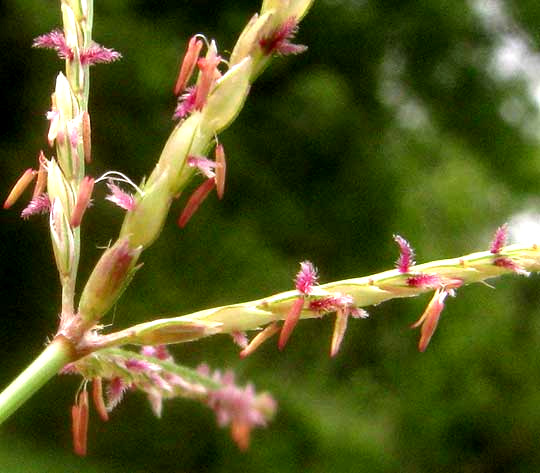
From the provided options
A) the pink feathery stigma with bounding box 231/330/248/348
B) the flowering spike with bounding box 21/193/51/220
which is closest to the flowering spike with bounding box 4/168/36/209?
the flowering spike with bounding box 21/193/51/220

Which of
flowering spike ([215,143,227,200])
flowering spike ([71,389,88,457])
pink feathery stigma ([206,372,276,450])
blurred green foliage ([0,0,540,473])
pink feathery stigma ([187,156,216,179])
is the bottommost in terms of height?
blurred green foliage ([0,0,540,473])

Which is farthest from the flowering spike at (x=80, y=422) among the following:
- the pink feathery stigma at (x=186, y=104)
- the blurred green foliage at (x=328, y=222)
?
the blurred green foliage at (x=328, y=222)

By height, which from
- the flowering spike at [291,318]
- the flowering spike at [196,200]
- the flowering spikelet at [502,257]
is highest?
the flowering spike at [196,200]

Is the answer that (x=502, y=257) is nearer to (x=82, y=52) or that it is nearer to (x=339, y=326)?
(x=339, y=326)

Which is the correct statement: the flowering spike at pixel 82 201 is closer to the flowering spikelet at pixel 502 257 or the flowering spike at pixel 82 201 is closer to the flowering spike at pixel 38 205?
the flowering spike at pixel 38 205

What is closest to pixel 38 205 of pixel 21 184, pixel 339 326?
pixel 21 184

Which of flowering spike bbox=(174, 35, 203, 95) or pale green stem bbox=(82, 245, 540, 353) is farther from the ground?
flowering spike bbox=(174, 35, 203, 95)

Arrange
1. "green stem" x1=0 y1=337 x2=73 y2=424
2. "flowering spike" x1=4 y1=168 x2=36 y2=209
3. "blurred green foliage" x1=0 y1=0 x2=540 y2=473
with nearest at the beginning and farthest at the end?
"green stem" x1=0 y1=337 x2=73 y2=424 → "flowering spike" x1=4 y1=168 x2=36 y2=209 → "blurred green foliage" x1=0 y1=0 x2=540 y2=473

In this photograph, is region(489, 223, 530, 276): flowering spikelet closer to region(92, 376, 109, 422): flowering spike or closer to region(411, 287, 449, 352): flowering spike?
region(411, 287, 449, 352): flowering spike
